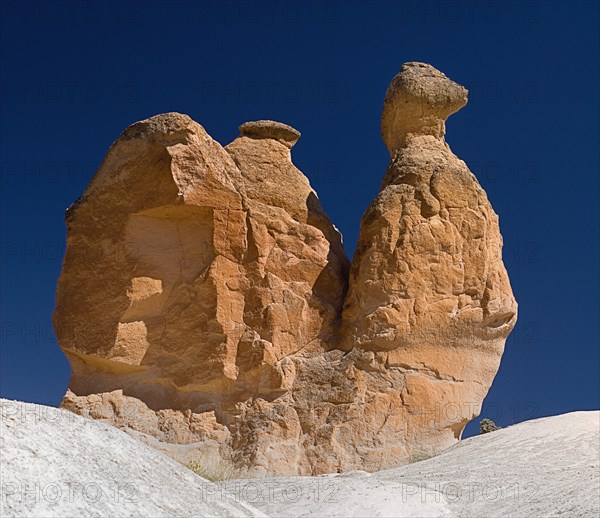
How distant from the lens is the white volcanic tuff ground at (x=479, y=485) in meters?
8.09

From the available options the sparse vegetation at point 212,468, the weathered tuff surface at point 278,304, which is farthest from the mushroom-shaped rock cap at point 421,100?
the sparse vegetation at point 212,468

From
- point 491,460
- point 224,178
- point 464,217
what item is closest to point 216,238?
point 224,178

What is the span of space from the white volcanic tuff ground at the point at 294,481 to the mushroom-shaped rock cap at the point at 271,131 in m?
6.13

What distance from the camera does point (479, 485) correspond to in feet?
29.2

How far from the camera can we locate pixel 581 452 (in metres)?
9.51

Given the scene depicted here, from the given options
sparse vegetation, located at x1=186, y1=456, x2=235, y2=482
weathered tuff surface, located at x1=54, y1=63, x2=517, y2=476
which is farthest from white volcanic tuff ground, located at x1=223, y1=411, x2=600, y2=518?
weathered tuff surface, located at x1=54, y1=63, x2=517, y2=476

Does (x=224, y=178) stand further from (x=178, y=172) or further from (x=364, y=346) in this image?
(x=364, y=346)

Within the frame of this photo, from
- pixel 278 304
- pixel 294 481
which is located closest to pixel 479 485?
pixel 294 481

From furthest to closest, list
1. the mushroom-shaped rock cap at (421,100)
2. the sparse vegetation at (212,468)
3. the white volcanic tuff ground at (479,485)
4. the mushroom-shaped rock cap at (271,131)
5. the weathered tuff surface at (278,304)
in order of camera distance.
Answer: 1. the mushroom-shaped rock cap at (271,131)
2. the mushroom-shaped rock cap at (421,100)
3. the weathered tuff surface at (278,304)
4. the sparse vegetation at (212,468)
5. the white volcanic tuff ground at (479,485)

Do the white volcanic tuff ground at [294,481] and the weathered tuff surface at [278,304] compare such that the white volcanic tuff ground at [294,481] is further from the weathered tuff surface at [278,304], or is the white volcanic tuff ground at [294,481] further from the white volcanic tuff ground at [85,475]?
the weathered tuff surface at [278,304]

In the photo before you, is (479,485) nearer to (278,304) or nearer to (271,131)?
(278,304)

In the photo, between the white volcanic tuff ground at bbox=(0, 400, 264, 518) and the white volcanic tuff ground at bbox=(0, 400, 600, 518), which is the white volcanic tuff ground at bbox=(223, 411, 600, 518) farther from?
the white volcanic tuff ground at bbox=(0, 400, 264, 518)

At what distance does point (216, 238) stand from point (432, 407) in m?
4.16

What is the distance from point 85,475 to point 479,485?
4342 mm
